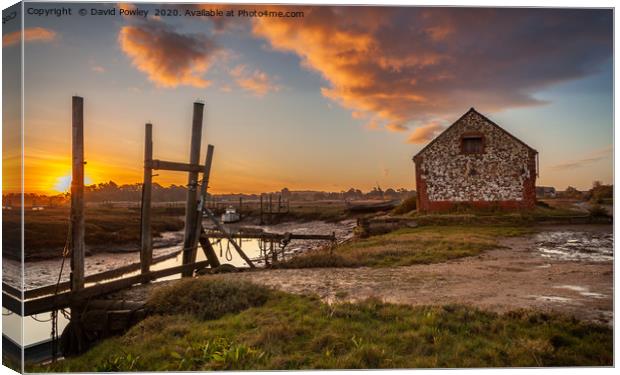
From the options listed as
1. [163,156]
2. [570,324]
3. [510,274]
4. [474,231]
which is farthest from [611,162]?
[474,231]

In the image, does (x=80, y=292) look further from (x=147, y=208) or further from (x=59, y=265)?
(x=59, y=265)

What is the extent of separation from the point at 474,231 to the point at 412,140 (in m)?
9.21

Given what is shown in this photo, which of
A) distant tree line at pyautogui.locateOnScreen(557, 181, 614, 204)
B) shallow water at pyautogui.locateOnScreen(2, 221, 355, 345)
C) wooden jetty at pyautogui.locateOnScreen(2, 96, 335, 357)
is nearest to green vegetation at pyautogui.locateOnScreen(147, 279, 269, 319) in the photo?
wooden jetty at pyautogui.locateOnScreen(2, 96, 335, 357)

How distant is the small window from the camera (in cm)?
2312

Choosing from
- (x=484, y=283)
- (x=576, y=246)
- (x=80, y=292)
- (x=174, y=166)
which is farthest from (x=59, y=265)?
(x=576, y=246)

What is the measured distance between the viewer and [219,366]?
5.87 metres

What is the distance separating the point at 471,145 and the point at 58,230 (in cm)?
2100

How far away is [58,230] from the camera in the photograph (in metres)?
17.2

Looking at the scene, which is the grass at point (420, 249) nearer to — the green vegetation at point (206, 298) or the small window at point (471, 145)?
the green vegetation at point (206, 298)

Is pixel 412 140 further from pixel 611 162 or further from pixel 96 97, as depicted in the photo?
pixel 96 97

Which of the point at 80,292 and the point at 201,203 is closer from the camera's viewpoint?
the point at 80,292

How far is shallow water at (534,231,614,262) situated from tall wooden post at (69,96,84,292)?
37.4 ft

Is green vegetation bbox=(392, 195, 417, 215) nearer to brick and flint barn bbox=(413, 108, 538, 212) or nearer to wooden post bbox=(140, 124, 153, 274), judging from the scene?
brick and flint barn bbox=(413, 108, 538, 212)

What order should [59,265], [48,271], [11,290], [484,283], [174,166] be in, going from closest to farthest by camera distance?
[11,290] < [484,283] < [174,166] < [48,271] < [59,265]
